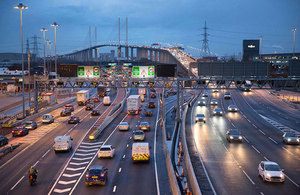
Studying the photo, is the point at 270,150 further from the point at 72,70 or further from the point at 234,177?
the point at 72,70

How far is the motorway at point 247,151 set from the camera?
20984 mm

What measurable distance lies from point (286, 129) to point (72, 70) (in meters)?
30.8

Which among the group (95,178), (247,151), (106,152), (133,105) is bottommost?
(247,151)

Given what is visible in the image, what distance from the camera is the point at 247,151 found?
3091 cm

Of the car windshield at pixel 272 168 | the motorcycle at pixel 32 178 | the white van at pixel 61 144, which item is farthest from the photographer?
the white van at pixel 61 144

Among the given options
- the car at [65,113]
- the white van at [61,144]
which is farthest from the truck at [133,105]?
the white van at [61,144]

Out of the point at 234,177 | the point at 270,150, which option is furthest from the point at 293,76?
the point at 234,177

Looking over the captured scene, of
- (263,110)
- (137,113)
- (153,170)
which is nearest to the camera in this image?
(153,170)

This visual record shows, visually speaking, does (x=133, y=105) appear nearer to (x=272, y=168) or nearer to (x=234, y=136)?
(x=234, y=136)

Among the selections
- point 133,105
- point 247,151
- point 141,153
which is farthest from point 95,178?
point 133,105

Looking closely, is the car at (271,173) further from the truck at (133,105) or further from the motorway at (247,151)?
the truck at (133,105)

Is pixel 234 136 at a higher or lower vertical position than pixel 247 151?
higher

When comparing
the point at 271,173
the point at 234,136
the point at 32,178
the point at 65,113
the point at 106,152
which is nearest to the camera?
the point at 271,173

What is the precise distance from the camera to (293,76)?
41.8 m
